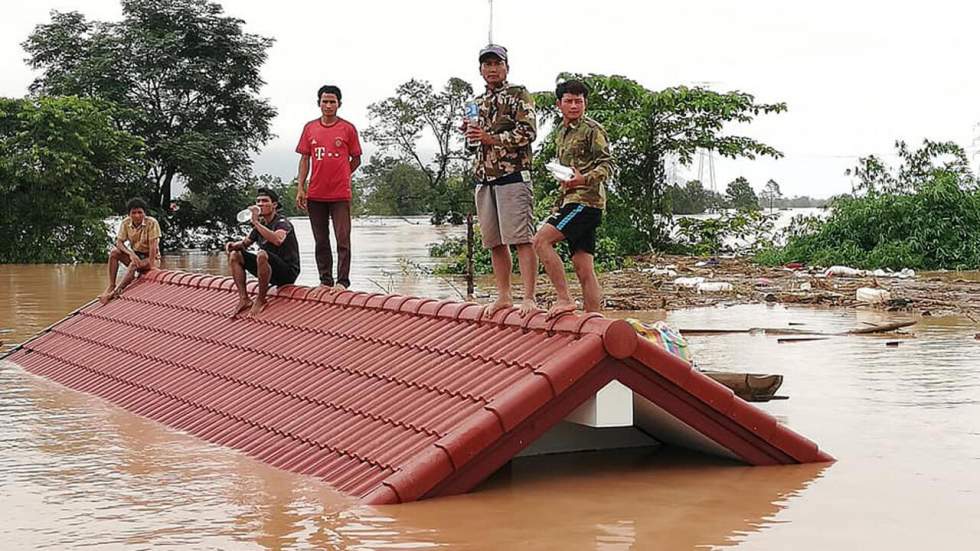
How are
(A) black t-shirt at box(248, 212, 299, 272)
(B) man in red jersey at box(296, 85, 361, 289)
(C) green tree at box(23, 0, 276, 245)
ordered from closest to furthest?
(A) black t-shirt at box(248, 212, 299, 272) → (B) man in red jersey at box(296, 85, 361, 289) → (C) green tree at box(23, 0, 276, 245)

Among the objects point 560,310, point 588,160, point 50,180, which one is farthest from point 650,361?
point 50,180

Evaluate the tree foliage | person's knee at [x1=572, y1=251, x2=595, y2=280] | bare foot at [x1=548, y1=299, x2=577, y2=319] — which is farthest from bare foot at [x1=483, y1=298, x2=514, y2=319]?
the tree foliage

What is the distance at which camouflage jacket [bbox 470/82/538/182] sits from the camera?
332 inches

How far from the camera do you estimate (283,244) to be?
1109 cm

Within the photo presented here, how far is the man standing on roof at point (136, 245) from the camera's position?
47.4ft

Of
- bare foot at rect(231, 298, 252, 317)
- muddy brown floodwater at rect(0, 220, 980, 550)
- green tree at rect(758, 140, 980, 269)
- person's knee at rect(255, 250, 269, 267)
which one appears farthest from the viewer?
green tree at rect(758, 140, 980, 269)

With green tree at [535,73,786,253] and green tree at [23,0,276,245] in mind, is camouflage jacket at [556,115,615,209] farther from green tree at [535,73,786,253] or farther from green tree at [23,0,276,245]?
green tree at [23,0,276,245]

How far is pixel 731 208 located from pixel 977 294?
14249mm

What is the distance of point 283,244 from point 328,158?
2.84 feet

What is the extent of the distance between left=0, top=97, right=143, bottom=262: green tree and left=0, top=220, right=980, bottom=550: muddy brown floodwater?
24559 mm

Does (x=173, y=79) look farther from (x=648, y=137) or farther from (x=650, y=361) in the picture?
(x=650, y=361)

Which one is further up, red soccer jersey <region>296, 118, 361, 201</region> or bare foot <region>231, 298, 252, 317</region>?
red soccer jersey <region>296, 118, 361, 201</region>

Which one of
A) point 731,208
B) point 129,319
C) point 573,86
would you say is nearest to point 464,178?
point 731,208

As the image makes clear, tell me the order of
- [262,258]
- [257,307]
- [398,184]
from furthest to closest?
[398,184] → [257,307] → [262,258]
